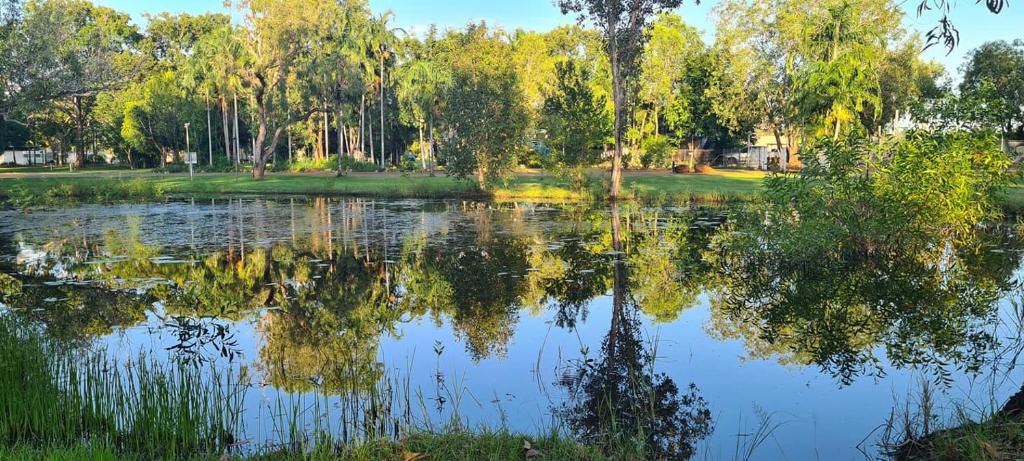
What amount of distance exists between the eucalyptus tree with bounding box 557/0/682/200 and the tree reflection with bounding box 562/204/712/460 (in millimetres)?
23412

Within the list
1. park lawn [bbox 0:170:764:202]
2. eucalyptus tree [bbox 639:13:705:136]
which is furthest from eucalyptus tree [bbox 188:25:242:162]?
eucalyptus tree [bbox 639:13:705:136]

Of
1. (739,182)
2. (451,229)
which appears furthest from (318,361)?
(739,182)

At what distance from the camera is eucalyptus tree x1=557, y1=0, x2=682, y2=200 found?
3002 centimetres

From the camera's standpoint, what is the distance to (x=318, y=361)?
7961mm

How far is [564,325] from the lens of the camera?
9906mm

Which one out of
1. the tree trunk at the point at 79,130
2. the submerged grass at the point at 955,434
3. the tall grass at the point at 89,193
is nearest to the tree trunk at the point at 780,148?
the tall grass at the point at 89,193

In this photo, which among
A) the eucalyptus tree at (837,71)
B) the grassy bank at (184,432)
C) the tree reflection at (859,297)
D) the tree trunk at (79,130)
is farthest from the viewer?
the tree trunk at (79,130)

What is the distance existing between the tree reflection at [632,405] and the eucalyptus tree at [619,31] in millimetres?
23412

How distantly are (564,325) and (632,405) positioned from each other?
3.31 m

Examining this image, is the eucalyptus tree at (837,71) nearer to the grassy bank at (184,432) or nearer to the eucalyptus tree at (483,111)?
the eucalyptus tree at (483,111)

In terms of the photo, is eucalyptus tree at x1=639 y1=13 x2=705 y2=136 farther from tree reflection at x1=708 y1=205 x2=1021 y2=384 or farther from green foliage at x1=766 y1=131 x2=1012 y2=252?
green foliage at x1=766 y1=131 x2=1012 y2=252

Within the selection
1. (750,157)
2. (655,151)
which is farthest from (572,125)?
(750,157)

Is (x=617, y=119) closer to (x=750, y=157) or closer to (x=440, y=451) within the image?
(x=440, y=451)

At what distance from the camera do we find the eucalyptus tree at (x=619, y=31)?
30016 millimetres
